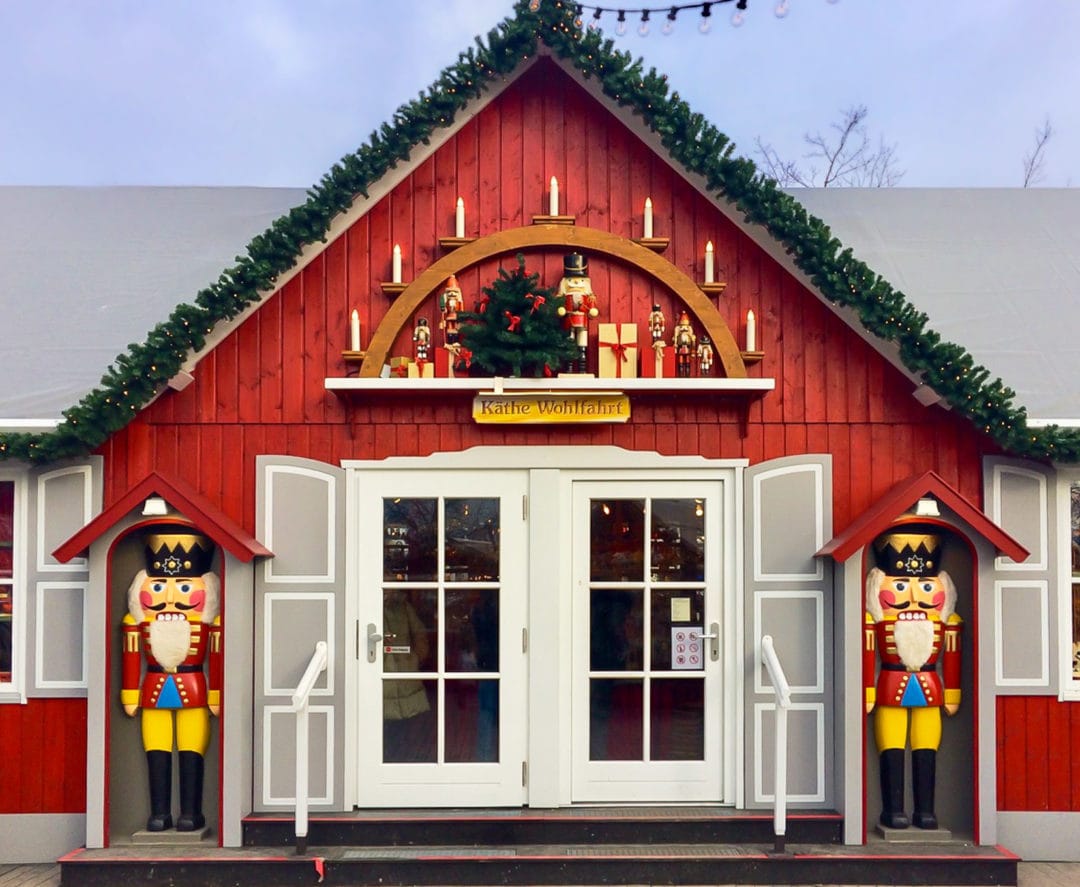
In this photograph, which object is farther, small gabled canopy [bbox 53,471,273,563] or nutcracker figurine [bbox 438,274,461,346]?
nutcracker figurine [bbox 438,274,461,346]

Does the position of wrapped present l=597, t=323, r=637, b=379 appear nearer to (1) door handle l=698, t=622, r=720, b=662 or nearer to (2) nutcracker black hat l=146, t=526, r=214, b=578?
(1) door handle l=698, t=622, r=720, b=662

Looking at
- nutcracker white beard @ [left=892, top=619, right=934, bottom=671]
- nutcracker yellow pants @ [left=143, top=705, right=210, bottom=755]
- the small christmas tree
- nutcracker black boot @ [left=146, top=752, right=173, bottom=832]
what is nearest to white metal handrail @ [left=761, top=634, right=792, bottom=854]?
nutcracker white beard @ [left=892, top=619, right=934, bottom=671]

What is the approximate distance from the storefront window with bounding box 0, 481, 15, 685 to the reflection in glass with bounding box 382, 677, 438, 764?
2379mm

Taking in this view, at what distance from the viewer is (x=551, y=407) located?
6707mm

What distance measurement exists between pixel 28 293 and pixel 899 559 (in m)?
6.14

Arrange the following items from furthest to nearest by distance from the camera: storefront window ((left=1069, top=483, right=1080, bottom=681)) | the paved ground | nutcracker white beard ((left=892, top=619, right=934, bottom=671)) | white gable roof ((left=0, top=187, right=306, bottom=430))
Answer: white gable roof ((left=0, top=187, right=306, bottom=430)) < storefront window ((left=1069, top=483, right=1080, bottom=681)) < nutcracker white beard ((left=892, top=619, right=934, bottom=671)) < the paved ground

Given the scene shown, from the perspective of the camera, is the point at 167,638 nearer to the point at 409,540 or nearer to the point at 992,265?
the point at 409,540

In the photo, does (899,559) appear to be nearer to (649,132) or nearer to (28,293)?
(649,132)

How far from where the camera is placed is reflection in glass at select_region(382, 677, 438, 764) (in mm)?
6781

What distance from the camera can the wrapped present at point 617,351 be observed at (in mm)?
6801

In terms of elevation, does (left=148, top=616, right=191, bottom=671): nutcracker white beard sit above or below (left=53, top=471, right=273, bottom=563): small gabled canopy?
below

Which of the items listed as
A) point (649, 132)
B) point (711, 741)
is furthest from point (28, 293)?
point (711, 741)

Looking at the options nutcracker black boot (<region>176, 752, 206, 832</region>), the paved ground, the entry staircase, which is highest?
nutcracker black boot (<region>176, 752, 206, 832</region>)

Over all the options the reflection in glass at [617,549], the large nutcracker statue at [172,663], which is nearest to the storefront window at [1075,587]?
the reflection in glass at [617,549]
